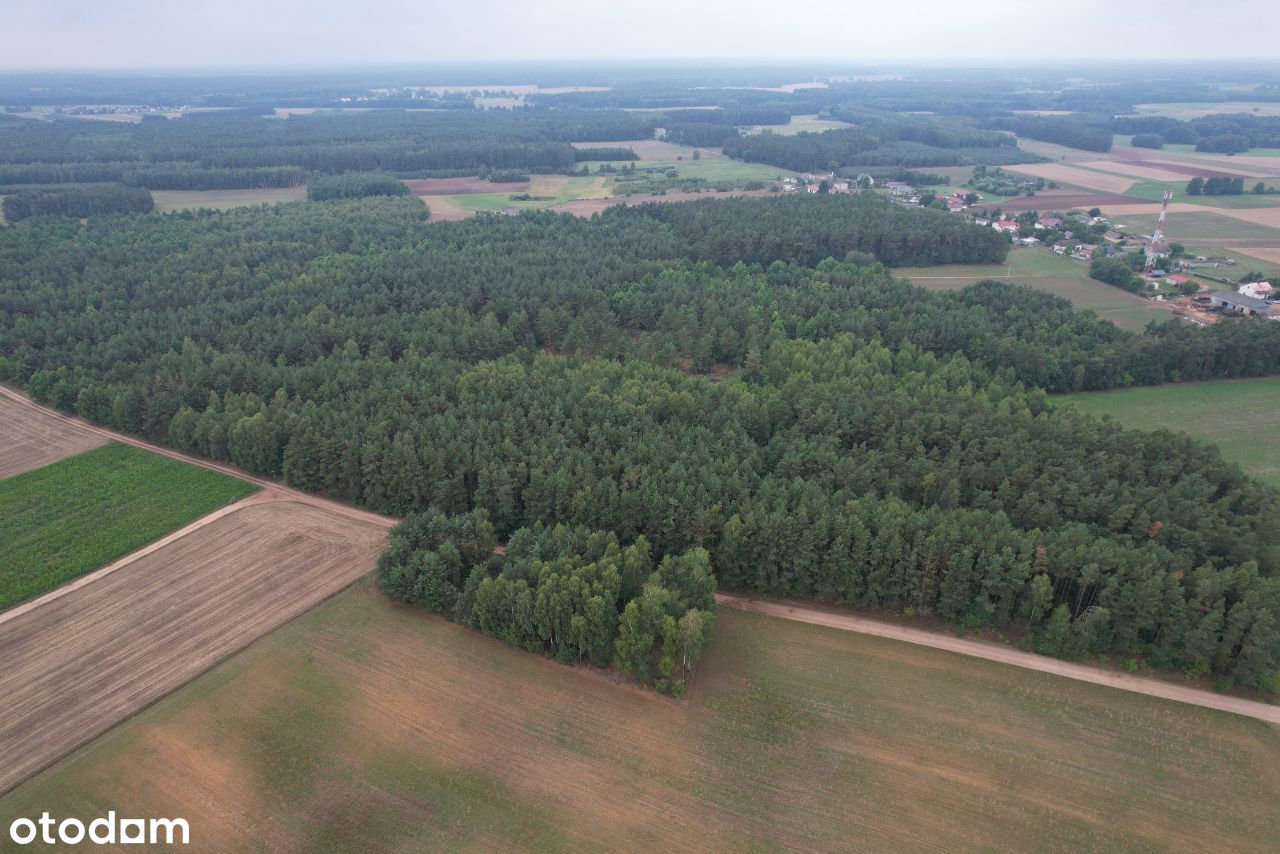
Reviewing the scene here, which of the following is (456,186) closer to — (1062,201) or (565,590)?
(1062,201)

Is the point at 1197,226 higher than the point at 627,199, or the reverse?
the point at 627,199

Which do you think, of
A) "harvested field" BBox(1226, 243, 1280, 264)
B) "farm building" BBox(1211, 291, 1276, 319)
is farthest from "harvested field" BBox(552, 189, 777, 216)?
"farm building" BBox(1211, 291, 1276, 319)

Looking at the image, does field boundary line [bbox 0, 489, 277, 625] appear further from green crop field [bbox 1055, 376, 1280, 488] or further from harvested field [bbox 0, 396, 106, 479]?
green crop field [bbox 1055, 376, 1280, 488]

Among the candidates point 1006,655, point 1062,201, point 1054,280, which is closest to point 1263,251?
point 1054,280

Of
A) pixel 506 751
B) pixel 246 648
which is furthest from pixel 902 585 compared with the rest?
pixel 246 648

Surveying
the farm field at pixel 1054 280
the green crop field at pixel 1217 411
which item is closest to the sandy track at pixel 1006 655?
the green crop field at pixel 1217 411

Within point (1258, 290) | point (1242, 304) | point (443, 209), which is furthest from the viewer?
point (443, 209)
